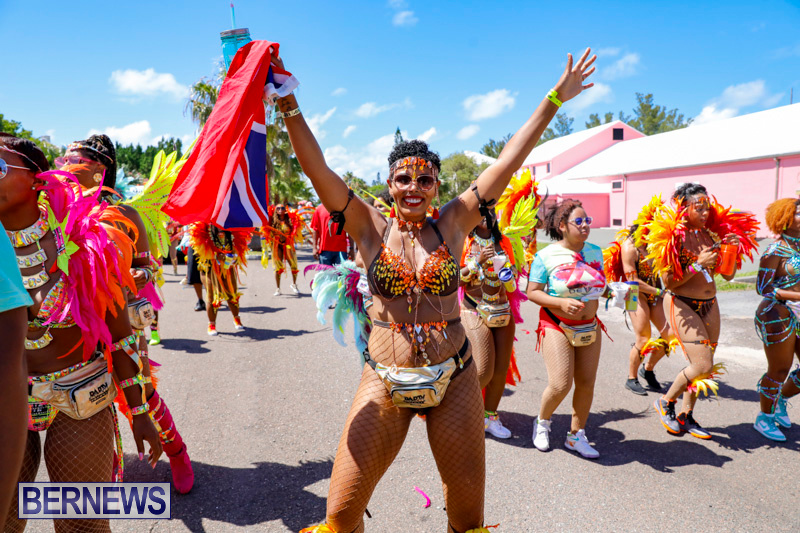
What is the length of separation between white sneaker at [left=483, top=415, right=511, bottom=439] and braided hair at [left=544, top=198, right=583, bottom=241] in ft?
5.42

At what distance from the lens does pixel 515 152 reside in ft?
8.66

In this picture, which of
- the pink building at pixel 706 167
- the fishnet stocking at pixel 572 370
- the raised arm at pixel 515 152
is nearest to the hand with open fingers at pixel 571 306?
the fishnet stocking at pixel 572 370

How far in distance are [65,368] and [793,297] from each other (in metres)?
5.20

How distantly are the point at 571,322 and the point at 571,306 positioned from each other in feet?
0.75

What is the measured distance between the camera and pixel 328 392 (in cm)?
536

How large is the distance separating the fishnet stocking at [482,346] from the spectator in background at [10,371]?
322 centimetres

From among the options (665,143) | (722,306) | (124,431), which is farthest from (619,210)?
(124,431)

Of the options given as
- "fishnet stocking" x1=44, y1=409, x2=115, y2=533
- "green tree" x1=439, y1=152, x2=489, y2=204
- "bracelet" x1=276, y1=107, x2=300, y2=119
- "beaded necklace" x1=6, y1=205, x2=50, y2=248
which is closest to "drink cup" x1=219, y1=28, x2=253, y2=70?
"bracelet" x1=276, y1=107, x2=300, y2=119

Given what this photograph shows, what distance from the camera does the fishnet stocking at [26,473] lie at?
2.15m

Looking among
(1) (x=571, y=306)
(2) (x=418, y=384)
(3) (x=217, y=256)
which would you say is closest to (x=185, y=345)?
(3) (x=217, y=256)

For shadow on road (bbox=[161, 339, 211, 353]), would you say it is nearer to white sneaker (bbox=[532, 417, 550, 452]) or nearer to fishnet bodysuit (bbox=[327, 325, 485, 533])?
white sneaker (bbox=[532, 417, 550, 452])

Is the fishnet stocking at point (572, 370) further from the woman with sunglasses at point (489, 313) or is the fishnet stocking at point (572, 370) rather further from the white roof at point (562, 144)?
the white roof at point (562, 144)

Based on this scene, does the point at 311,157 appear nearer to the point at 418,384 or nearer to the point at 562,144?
the point at 418,384

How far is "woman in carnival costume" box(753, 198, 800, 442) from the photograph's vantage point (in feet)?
13.9
